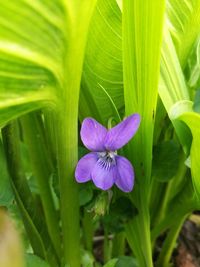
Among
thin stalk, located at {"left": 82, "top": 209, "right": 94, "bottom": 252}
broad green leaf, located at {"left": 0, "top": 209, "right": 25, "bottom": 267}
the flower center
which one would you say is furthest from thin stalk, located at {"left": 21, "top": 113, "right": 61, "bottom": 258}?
broad green leaf, located at {"left": 0, "top": 209, "right": 25, "bottom": 267}

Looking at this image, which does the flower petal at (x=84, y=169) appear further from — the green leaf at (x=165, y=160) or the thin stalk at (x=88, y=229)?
the thin stalk at (x=88, y=229)

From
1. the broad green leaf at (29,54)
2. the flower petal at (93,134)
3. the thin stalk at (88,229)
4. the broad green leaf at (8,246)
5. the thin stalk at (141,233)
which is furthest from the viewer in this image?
the thin stalk at (88,229)

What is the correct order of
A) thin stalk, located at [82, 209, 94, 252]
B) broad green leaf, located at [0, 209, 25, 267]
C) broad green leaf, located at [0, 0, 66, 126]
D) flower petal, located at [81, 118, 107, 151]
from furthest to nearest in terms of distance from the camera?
thin stalk, located at [82, 209, 94, 252], flower petal, located at [81, 118, 107, 151], broad green leaf, located at [0, 0, 66, 126], broad green leaf, located at [0, 209, 25, 267]

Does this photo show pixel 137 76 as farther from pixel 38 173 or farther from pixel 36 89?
pixel 38 173

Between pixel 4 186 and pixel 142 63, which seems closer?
pixel 142 63

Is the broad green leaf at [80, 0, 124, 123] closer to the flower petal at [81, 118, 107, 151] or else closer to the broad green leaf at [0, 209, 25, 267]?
the flower petal at [81, 118, 107, 151]

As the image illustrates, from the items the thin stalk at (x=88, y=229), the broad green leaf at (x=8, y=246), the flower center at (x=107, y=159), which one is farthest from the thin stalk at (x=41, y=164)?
the broad green leaf at (x=8, y=246)

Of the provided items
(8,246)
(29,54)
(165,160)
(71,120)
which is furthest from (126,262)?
(8,246)

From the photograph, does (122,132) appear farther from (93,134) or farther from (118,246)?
(118,246)
